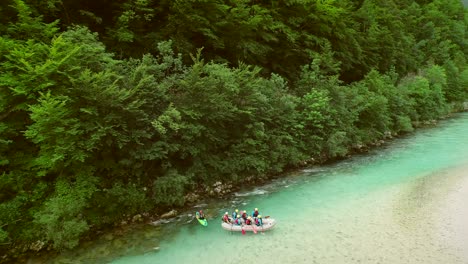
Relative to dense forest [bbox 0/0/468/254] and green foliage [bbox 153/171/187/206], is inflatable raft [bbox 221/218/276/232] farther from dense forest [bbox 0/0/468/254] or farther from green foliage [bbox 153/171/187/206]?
dense forest [bbox 0/0/468/254]

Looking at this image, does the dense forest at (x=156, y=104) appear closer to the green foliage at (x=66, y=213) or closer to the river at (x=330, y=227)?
the green foliage at (x=66, y=213)

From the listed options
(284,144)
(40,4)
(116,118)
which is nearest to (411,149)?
(284,144)

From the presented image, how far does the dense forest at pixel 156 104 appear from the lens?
51.0 feet

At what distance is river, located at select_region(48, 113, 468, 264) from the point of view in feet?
48.4

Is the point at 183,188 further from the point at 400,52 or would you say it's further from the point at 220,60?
the point at 400,52

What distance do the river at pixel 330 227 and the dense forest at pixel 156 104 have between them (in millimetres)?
1720

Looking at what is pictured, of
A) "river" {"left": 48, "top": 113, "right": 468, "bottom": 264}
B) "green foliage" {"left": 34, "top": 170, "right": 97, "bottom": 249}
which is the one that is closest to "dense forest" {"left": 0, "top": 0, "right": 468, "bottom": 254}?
"green foliage" {"left": 34, "top": 170, "right": 97, "bottom": 249}

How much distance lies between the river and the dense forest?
1720mm

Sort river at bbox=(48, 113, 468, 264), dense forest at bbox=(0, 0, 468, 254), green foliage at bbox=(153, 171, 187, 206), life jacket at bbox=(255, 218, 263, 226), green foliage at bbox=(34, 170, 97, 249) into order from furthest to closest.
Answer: green foliage at bbox=(153, 171, 187, 206) < life jacket at bbox=(255, 218, 263, 226) < dense forest at bbox=(0, 0, 468, 254) < green foliage at bbox=(34, 170, 97, 249) < river at bbox=(48, 113, 468, 264)

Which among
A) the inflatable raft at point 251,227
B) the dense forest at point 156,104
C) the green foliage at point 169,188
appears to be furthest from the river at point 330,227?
the dense forest at point 156,104

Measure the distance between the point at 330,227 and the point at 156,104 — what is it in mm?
10855

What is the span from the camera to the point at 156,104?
18.9m

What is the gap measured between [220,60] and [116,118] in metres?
11.6

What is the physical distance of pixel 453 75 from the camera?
161 ft
